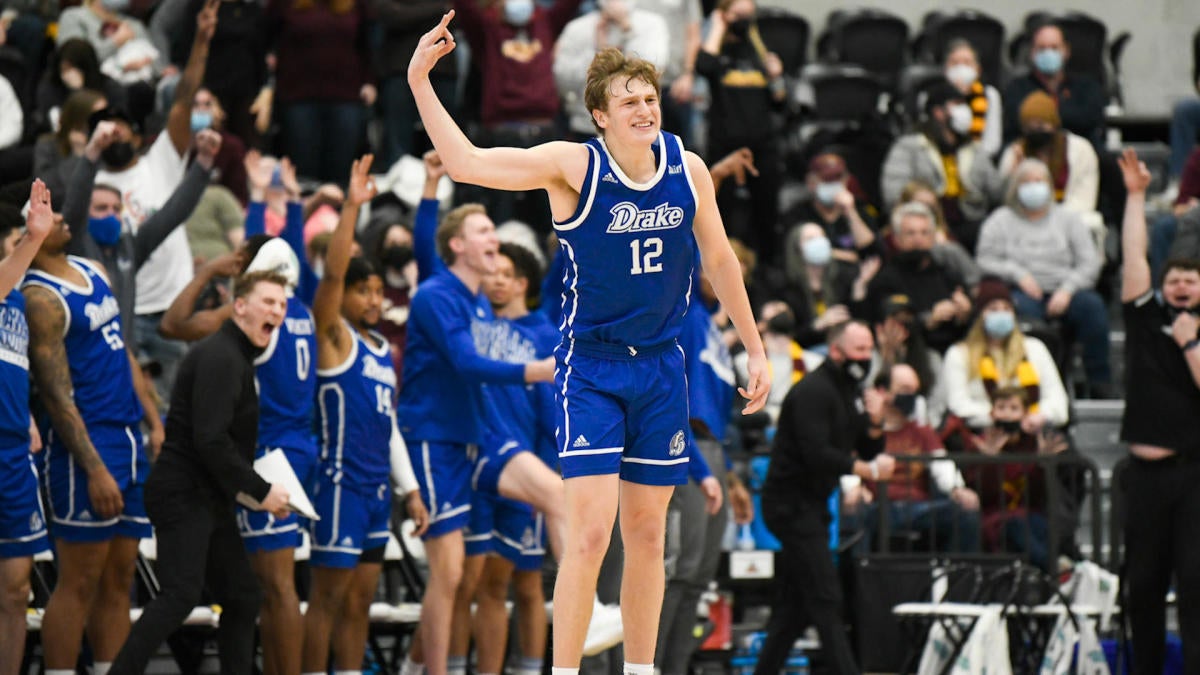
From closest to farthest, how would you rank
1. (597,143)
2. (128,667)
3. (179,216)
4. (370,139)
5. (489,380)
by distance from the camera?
(597,143) < (128,667) < (489,380) < (179,216) < (370,139)

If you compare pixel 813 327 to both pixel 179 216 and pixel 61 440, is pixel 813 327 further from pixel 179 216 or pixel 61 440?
pixel 61 440

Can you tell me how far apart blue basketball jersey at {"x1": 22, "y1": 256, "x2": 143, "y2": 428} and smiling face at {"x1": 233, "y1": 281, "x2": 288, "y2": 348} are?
1.93ft

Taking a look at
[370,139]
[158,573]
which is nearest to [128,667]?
[158,573]

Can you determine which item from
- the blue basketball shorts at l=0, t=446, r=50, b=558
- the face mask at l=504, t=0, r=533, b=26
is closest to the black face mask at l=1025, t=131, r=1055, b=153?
the face mask at l=504, t=0, r=533, b=26

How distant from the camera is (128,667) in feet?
23.4

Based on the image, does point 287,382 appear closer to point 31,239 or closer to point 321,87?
point 31,239

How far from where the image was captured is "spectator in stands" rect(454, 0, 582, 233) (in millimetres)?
13664

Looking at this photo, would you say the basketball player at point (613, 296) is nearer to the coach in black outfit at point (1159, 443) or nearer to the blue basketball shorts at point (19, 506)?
the blue basketball shorts at point (19, 506)

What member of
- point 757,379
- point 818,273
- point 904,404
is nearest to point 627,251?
point 757,379

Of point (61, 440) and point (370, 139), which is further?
point (370, 139)

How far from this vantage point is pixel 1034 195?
1389 centimetres

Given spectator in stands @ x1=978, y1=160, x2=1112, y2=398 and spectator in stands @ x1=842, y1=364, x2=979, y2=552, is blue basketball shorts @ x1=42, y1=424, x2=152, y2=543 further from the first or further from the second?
spectator in stands @ x1=978, y1=160, x2=1112, y2=398

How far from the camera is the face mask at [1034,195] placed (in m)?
13.9

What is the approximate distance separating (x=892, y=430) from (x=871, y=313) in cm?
172
